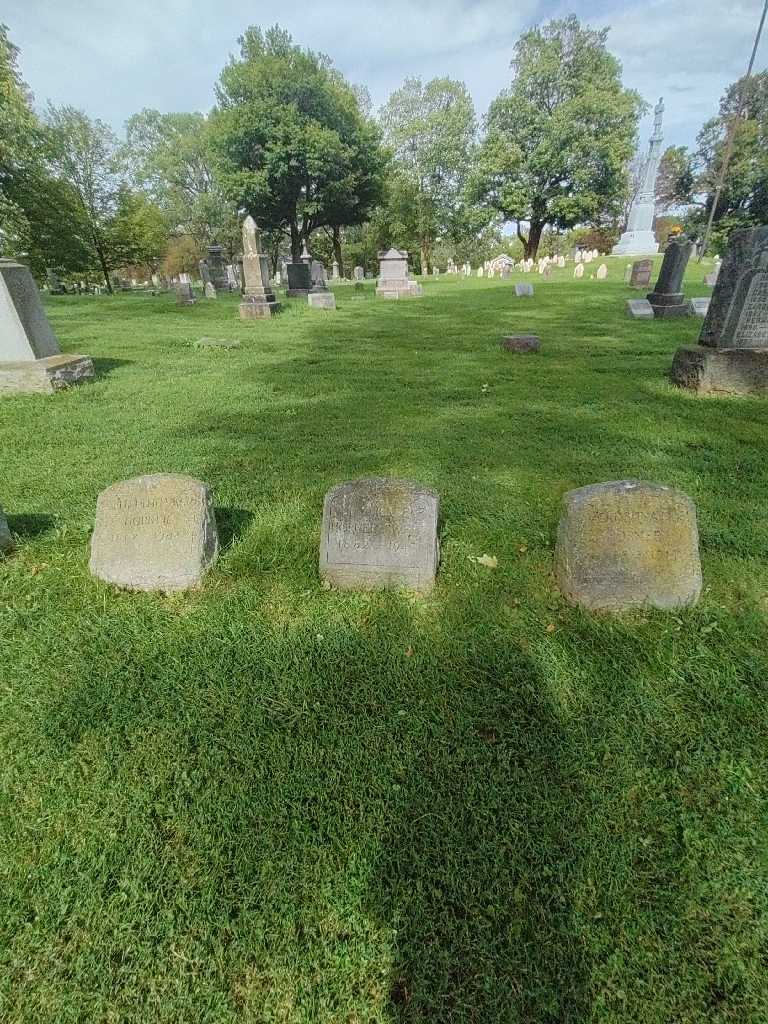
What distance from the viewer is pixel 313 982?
133cm

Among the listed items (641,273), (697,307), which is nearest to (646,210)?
(641,273)

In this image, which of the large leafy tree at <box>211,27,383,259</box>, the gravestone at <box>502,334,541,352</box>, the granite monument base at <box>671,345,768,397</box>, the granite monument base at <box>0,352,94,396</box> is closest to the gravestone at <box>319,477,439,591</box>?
the granite monument base at <box>671,345,768,397</box>

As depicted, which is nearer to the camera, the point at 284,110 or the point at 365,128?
the point at 284,110

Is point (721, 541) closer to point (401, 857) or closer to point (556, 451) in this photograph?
point (556, 451)

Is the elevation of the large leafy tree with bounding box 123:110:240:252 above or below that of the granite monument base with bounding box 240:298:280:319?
above

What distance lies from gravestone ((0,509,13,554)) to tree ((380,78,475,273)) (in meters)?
47.0

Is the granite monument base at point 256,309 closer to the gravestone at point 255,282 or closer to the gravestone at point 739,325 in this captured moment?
the gravestone at point 255,282

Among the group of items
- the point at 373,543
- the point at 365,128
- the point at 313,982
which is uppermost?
the point at 365,128

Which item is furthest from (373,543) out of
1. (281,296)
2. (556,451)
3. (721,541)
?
(281,296)

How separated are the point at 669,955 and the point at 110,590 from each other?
2984 mm

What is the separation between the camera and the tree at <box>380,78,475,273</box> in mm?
42281

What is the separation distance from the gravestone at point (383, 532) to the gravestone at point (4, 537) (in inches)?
85.8

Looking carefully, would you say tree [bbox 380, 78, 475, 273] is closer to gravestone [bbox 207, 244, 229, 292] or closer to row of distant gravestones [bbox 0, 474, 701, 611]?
gravestone [bbox 207, 244, 229, 292]

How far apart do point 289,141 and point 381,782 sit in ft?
115
